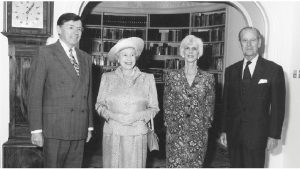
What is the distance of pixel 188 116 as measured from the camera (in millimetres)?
2926

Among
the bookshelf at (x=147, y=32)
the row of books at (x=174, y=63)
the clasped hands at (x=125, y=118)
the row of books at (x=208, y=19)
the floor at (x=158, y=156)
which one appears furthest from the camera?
the row of books at (x=174, y=63)

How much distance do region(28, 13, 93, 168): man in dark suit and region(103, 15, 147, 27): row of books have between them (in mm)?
4884

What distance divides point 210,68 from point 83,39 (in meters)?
2.89

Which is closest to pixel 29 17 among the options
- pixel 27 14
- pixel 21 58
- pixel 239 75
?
pixel 27 14

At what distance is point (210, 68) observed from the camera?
681 centimetres

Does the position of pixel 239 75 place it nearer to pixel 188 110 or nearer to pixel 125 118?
pixel 188 110

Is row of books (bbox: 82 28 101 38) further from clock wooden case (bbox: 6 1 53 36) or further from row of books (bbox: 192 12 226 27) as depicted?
clock wooden case (bbox: 6 1 53 36)

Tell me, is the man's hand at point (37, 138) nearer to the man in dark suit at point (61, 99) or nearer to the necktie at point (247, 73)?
the man in dark suit at point (61, 99)

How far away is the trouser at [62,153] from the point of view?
2.57m

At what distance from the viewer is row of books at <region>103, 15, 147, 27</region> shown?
294 inches

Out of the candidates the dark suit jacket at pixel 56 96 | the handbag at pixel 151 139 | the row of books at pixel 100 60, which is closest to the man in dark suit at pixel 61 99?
the dark suit jacket at pixel 56 96

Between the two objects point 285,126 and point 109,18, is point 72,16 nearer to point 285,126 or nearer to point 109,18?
point 285,126

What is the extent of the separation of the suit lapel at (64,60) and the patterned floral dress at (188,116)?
89 cm

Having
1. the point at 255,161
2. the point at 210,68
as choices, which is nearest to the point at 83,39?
the point at 210,68
